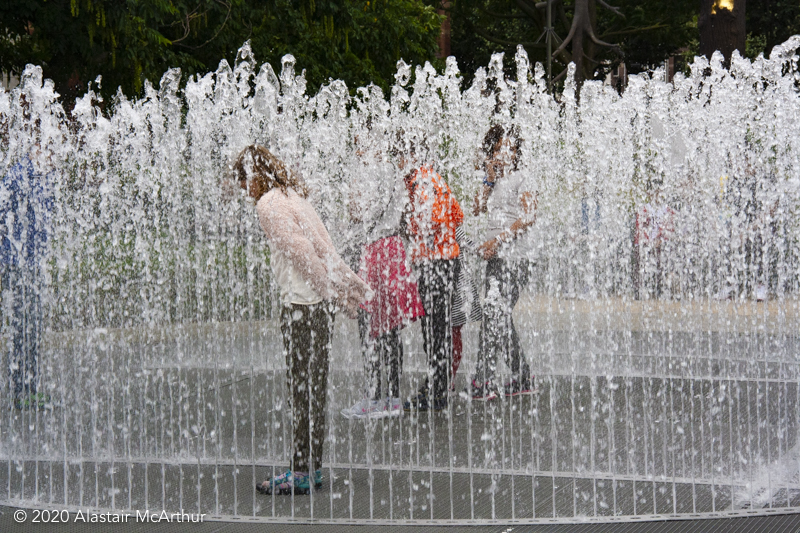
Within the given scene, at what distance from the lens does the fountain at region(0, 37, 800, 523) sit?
15.2 feet

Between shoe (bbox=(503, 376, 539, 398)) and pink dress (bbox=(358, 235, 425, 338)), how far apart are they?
0.98 m

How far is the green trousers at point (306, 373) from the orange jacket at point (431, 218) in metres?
1.42

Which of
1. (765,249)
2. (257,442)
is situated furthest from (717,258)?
(257,442)

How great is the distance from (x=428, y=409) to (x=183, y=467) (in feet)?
5.51

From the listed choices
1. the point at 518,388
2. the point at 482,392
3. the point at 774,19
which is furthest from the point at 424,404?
the point at 774,19

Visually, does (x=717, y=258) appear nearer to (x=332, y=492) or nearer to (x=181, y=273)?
(x=181, y=273)

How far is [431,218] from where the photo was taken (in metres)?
5.82

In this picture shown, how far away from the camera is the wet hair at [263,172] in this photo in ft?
14.3

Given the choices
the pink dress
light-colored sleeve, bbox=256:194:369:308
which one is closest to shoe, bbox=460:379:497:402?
the pink dress

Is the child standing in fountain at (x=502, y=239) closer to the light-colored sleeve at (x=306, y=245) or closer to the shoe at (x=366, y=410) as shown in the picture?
the shoe at (x=366, y=410)

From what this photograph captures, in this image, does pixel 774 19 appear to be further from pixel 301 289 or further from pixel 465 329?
pixel 301 289

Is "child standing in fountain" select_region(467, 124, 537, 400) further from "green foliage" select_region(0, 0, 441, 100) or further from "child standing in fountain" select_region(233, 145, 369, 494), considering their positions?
"green foliage" select_region(0, 0, 441, 100)

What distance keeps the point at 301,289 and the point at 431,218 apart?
1.68 meters

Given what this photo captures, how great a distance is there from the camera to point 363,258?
5758 mm
